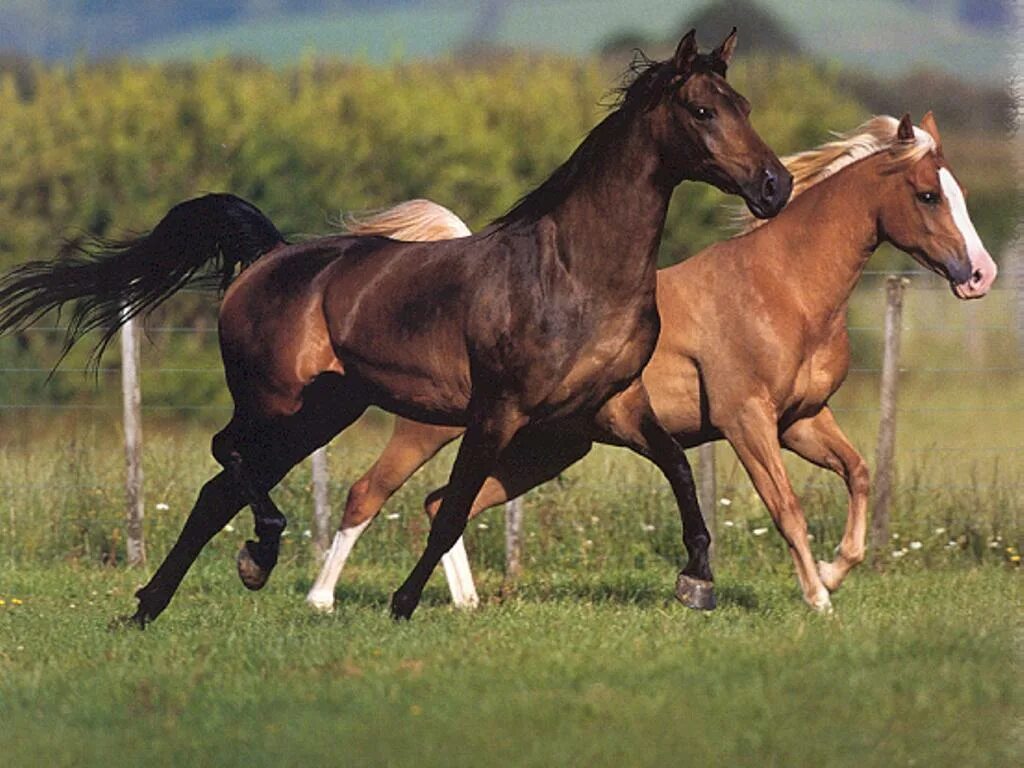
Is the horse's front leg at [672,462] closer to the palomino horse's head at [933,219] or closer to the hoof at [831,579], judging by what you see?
the hoof at [831,579]

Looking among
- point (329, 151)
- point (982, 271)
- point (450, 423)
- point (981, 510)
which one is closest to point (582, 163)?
point (450, 423)

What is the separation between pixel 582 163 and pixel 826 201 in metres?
1.94

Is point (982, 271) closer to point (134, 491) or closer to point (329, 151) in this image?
point (134, 491)

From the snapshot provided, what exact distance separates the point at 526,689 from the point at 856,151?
4.74 metres

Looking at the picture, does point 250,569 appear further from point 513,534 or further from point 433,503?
point 513,534

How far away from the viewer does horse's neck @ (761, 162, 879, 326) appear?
388 inches

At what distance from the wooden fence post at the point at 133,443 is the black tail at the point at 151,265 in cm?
291

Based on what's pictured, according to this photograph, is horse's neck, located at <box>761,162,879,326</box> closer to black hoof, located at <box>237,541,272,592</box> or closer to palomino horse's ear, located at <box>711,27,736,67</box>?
palomino horse's ear, located at <box>711,27,736,67</box>

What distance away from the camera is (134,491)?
12.9 metres

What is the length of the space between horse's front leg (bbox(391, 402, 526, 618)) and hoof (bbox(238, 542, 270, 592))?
0.80 metres

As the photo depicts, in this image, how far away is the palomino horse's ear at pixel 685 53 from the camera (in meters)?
8.18

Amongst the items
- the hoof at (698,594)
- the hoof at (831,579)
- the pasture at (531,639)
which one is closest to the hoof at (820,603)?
the pasture at (531,639)

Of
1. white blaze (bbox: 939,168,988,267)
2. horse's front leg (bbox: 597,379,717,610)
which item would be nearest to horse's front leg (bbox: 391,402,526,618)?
horse's front leg (bbox: 597,379,717,610)

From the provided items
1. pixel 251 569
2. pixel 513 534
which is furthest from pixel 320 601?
pixel 513 534
